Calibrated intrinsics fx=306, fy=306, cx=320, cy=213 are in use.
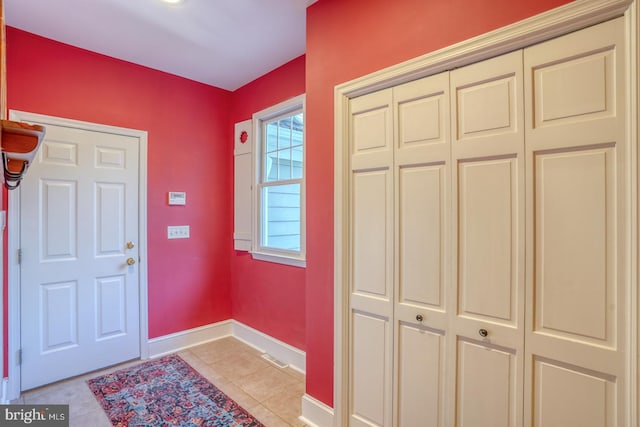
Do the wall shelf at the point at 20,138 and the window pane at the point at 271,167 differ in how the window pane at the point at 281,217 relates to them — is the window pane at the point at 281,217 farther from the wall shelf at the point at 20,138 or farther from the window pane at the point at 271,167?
the wall shelf at the point at 20,138

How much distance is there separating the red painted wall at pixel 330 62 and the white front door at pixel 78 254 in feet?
6.11

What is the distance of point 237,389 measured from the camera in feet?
7.83

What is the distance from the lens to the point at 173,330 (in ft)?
10.1

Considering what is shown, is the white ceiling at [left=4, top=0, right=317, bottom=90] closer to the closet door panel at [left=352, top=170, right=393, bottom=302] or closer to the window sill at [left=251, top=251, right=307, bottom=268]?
the closet door panel at [left=352, top=170, right=393, bottom=302]

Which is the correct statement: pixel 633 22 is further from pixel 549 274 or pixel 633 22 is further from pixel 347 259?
pixel 347 259

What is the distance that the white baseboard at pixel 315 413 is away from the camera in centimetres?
192

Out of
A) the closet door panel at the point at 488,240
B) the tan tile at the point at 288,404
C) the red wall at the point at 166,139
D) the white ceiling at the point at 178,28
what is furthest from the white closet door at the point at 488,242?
the red wall at the point at 166,139

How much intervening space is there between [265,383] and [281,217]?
1.46 m

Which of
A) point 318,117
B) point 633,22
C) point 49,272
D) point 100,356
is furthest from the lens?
point 100,356

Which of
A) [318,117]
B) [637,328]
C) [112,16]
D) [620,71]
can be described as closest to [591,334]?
[637,328]

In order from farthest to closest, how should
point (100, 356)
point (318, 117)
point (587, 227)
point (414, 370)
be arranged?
point (100, 356) < point (318, 117) < point (414, 370) < point (587, 227)

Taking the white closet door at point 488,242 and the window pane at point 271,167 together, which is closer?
the white closet door at point 488,242

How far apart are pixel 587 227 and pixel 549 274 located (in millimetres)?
217

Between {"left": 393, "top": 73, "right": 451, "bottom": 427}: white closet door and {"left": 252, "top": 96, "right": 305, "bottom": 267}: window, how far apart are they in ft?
4.08
